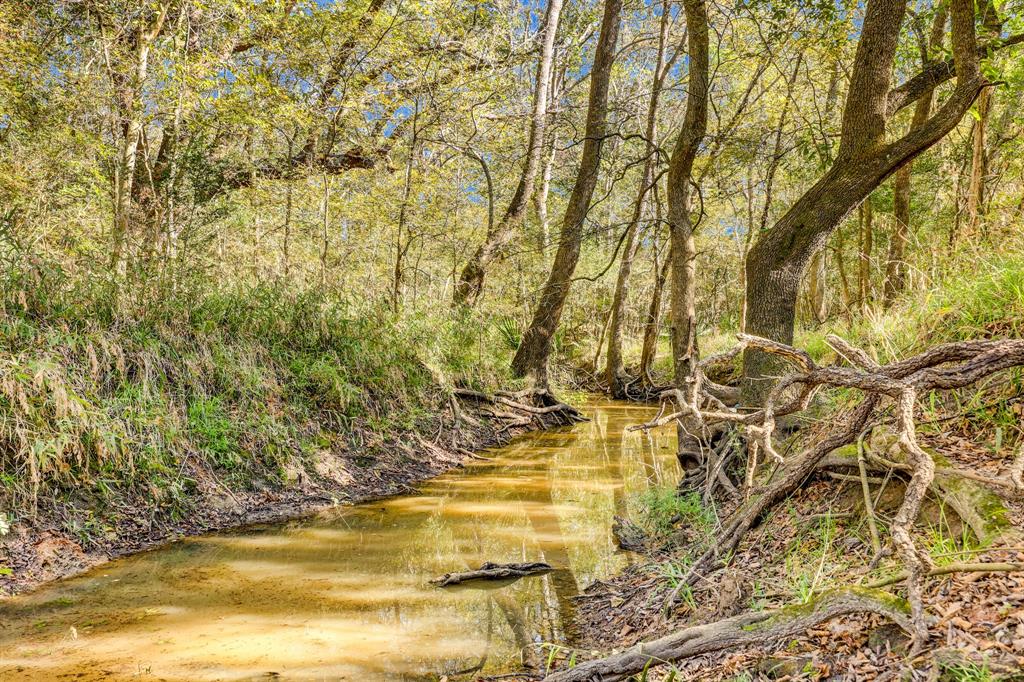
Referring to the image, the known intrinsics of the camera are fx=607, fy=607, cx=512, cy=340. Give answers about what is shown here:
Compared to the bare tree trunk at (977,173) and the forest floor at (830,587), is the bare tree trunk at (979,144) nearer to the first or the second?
the bare tree trunk at (977,173)

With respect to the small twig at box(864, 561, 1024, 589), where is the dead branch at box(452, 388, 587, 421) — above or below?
below

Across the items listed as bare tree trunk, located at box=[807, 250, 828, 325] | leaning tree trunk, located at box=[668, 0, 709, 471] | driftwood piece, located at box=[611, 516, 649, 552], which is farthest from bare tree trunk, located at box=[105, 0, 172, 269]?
bare tree trunk, located at box=[807, 250, 828, 325]

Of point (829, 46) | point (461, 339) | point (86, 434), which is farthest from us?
point (461, 339)

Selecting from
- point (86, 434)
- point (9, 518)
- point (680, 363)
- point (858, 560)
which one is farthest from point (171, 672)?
point (680, 363)

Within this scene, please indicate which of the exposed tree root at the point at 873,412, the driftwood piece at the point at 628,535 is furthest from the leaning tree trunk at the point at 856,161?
the driftwood piece at the point at 628,535

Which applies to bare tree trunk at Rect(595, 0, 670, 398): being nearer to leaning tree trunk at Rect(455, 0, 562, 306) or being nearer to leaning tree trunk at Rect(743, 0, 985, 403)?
leaning tree trunk at Rect(455, 0, 562, 306)

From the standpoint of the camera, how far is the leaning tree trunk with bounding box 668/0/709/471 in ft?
20.4

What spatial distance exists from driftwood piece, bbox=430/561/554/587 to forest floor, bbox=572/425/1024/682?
55 cm

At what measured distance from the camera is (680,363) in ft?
21.4

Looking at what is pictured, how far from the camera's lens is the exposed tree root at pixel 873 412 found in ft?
6.63

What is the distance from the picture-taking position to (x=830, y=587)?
7.80ft

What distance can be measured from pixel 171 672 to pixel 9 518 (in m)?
2.23

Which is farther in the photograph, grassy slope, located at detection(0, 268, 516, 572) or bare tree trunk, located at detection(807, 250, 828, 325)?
bare tree trunk, located at detection(807, 250, 828, 325)

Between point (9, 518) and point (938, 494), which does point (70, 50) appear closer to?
point (9, 518)
